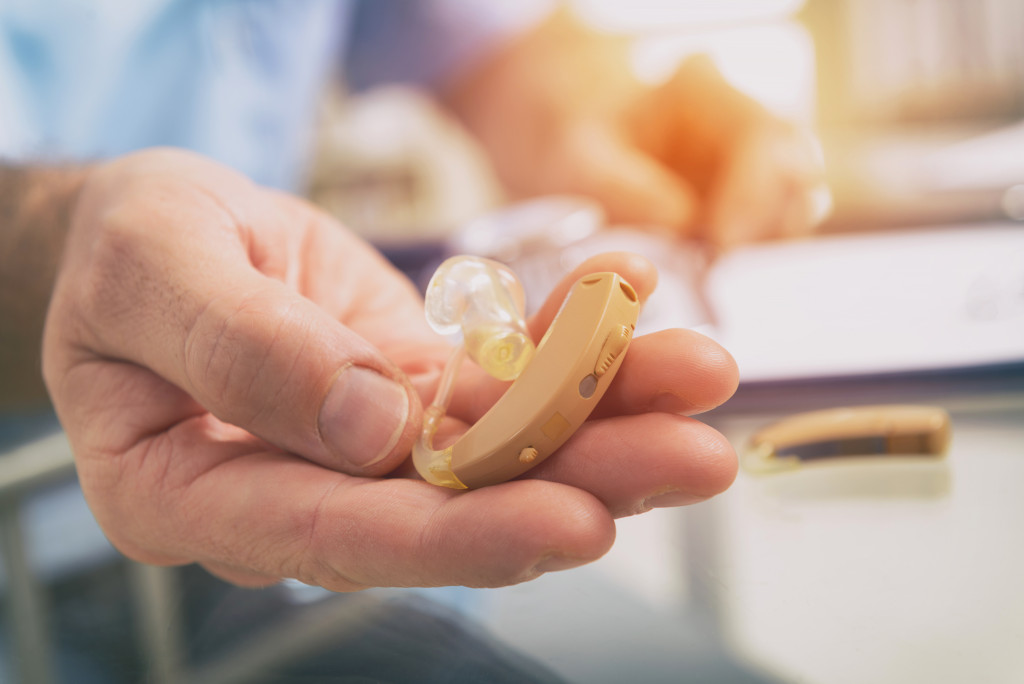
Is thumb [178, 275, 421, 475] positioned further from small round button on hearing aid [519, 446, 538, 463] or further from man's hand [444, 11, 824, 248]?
man's hand [444, 11, 824, 248]

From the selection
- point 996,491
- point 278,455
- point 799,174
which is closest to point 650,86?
point 799,174

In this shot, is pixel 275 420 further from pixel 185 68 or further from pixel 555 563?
pixel 185 68

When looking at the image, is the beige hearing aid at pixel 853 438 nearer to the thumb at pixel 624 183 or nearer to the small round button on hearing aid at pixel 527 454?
the small round button on hearing aid at pixel 527 454

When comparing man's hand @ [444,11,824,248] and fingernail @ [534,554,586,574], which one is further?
man's hand @ [444,11,824,248]

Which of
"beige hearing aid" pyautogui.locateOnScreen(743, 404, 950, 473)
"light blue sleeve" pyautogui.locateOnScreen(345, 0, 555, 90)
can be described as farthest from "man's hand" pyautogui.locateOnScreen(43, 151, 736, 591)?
"light blue sleeve" pyautogui.locateOnScreen(345, 0, 555, 90)

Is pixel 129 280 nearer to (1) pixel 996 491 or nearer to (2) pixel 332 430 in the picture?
(2) pixel 332 430

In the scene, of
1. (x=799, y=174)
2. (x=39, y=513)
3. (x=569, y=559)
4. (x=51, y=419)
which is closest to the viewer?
(x=569, y=559)
